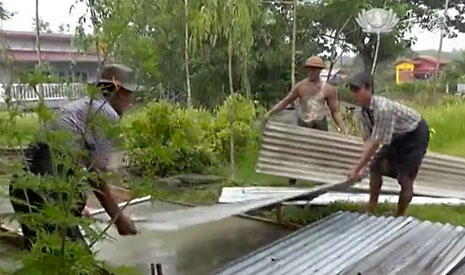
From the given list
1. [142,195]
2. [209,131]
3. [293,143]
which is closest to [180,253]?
[293,143]

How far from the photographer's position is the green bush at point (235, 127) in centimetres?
818

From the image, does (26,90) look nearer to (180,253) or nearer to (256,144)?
(180,253)

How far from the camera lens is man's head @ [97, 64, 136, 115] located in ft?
9.43

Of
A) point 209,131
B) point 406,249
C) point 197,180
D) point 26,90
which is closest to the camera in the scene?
point 26,90

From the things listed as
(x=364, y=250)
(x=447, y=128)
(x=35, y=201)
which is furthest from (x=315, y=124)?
(x=35, y=201)

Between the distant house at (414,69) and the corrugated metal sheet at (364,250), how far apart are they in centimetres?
1124

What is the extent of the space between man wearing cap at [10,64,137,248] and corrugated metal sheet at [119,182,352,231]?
25.9 inches

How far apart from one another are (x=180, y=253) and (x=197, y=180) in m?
2.73

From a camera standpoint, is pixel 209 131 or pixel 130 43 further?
pixel 209 131

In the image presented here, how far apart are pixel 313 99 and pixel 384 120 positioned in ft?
5.97

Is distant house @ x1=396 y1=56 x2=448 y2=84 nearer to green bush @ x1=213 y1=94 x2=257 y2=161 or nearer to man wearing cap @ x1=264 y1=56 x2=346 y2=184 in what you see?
green bush @ x1=213 y1=94 x2=257 y2=161

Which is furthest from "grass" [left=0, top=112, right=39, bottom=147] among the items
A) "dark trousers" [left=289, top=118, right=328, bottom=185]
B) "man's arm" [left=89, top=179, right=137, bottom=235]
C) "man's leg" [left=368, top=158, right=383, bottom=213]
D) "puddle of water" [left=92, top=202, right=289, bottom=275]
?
"dark trousers" [left=289, top=118, right=328, bottom=185]

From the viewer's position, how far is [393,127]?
468 centimetres

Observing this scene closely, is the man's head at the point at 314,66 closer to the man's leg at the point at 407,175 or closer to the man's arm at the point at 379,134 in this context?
the man's leg at the point at 407,175
